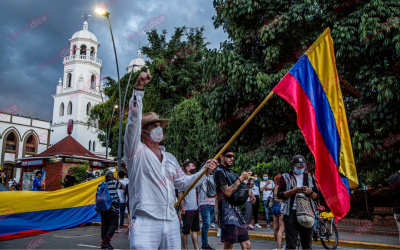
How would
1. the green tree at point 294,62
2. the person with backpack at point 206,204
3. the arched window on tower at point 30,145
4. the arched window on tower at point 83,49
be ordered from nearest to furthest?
the person with backpack at point 206,204 → the green tree at point 294,62 → the arched window on tower at point 30,145 → the arched window on tower at point 83,49

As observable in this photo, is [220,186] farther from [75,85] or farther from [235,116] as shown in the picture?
[75,85]

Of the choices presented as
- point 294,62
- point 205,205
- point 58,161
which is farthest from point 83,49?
point 205,205

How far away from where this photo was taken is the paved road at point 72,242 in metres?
7.90

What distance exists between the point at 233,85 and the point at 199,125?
1133cm

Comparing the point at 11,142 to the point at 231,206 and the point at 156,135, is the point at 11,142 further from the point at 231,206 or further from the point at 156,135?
the point at 156,135

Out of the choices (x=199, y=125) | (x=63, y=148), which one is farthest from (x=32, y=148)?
(x=199, y=125)

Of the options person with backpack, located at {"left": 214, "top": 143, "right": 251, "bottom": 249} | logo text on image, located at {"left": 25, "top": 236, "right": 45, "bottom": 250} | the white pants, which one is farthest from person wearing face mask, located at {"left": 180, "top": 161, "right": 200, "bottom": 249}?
the white pants

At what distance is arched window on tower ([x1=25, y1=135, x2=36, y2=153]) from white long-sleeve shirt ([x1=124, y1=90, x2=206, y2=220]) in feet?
166

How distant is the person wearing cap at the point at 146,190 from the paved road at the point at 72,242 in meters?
5.28

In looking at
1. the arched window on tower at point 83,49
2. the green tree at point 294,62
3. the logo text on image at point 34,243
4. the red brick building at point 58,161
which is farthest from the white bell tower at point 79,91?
the logo text on image at point 34,243

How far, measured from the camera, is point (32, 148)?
160 ft

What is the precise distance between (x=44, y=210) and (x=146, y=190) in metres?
9.08

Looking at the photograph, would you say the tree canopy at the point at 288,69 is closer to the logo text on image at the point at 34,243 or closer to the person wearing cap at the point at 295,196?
the person wearing cap at the point at 295,196

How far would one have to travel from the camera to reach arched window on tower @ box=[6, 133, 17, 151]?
45.8 m
